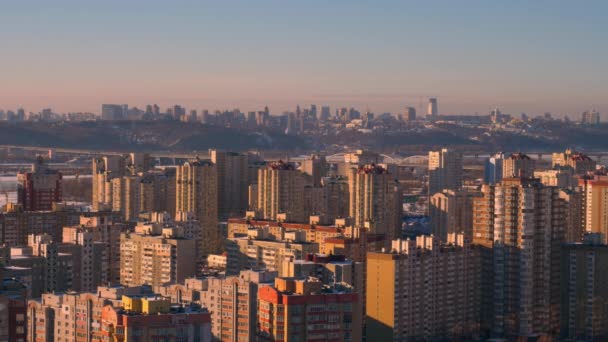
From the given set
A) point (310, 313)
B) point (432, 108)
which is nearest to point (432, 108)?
point (432, 108)

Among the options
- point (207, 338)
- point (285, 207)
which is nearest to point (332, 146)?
point (285, 207)

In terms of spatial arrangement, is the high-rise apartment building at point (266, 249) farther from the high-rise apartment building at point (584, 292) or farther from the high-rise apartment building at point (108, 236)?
the high-rise apartment building at point (584, 292)

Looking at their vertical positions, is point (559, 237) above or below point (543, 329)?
above

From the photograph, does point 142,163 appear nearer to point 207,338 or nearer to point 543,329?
point 543,329

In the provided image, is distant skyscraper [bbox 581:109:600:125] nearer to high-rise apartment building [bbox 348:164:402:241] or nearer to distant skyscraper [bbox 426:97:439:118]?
distant skyscraper [bbox 426:97:439:118]

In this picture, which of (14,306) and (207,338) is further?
(207,338)

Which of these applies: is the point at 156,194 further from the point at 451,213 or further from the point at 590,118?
the point at 590,118
